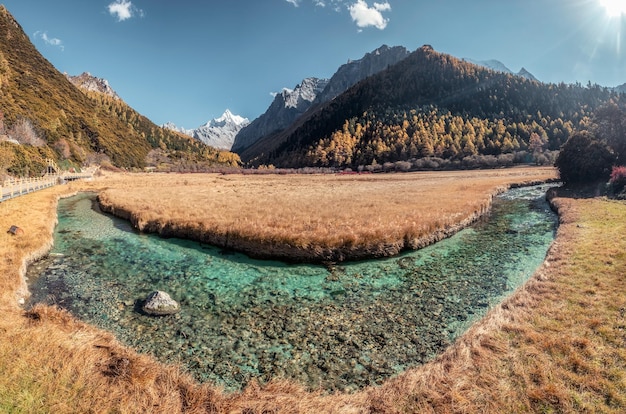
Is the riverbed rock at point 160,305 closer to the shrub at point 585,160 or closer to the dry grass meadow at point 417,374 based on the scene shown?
the dry grass meadow at point 417,374

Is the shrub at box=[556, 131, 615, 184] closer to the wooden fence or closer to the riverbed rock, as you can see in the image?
the riverbed rock

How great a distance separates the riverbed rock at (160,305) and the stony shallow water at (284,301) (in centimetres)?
31

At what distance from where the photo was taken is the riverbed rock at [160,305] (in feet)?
45.4

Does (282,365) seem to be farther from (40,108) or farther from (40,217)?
(40,108)


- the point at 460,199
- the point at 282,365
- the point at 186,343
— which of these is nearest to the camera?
the point at 282,365

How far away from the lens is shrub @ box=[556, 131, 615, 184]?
49469 millimetres

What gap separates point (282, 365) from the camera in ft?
34.9

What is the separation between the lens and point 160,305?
14086 mm

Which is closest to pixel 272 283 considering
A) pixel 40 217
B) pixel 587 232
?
pixel 587 232

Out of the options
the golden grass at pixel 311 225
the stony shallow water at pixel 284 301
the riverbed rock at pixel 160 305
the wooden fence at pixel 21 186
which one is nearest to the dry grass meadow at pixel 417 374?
the stony shallow water at pixel 284 301

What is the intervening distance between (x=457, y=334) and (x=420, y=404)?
18.4ft

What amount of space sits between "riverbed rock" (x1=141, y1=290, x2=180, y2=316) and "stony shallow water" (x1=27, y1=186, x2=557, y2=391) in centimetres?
31

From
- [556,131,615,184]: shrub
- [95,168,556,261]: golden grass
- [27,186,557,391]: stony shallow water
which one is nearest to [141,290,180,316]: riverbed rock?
[27,186,557,391]: stony shallow water

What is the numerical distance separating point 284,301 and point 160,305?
566 cm
